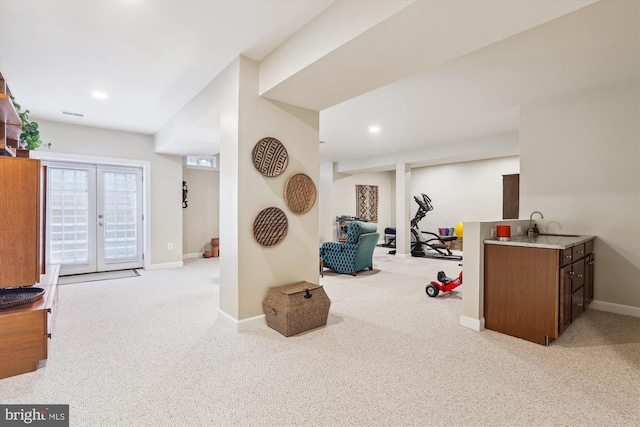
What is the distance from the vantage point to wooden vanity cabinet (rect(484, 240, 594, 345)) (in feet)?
8.06

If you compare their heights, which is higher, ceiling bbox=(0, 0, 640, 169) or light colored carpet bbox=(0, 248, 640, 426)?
ceiling bbox=(0, 0, 640, 169)

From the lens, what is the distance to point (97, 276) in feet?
16.8

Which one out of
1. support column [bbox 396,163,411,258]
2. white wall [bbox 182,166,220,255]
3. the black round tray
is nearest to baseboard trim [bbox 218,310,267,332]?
the black round tray

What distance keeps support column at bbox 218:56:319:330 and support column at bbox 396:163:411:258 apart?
182 inches

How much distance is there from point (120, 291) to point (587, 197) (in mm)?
5975

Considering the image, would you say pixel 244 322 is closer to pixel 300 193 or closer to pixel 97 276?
pixel 300 193

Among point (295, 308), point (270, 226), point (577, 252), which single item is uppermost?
point (270, 226)

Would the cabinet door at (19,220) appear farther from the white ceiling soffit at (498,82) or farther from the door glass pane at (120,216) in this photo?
the door glass pane at (120,216)

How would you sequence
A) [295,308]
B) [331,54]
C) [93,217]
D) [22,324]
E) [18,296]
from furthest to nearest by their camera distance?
[93,217] < [295,308] < [18,296] < [331,54] < [22,324]

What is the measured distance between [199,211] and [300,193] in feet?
15.3

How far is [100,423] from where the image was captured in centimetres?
158

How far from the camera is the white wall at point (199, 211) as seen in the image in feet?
Answer: 22.6

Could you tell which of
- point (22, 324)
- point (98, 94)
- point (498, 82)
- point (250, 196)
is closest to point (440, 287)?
point (498, 82)

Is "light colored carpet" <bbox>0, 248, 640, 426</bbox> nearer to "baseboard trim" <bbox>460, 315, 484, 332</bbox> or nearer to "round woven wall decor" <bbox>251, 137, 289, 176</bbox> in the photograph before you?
"baseboard trim" <bbox>460, 315, 484, 332</bbox>
